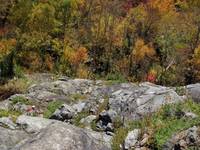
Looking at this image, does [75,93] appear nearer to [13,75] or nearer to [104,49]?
[13,75]

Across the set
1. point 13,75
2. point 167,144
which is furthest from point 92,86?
point 167,144

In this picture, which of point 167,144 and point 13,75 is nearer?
point 167,144

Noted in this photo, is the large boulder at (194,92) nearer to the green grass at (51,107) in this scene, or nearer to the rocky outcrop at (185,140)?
the rocky outcrop at (185,140)

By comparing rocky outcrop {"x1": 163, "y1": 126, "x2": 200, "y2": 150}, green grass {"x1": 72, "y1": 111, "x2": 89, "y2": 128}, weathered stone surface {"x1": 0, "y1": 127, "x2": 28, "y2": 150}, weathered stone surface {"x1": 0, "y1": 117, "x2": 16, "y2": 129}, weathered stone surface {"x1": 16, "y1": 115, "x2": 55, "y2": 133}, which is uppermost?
weathered stone surface {"x1": 0, "y1": 127, "x2": 28, "y2": 150}

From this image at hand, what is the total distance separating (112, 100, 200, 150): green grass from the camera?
1925 cm

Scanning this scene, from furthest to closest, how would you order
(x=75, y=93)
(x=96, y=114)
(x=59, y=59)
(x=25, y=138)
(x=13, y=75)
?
(x=59, y=59)
(x=13, y=75)
(x=75, y=93)
(x=96, y=114)
(x=25, y=138)

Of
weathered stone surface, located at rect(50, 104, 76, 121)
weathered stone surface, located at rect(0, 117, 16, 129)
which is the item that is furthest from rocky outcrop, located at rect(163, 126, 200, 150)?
weathered stone surface, located at rect(50, 104, 76, 121)

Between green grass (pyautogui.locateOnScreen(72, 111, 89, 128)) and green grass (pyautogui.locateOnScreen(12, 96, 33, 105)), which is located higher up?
green grass (pyautogui.locateOnScreen(72, 111, 89, 128))

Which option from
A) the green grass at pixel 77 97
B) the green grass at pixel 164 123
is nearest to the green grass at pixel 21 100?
the green grass at pixel 77 97

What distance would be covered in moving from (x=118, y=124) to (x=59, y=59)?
2849cm

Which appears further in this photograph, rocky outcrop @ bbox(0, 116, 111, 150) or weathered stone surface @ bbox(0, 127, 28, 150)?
weathered stone surface @ bbox(0, 127, 28, 150)

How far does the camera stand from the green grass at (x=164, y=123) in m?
19.2

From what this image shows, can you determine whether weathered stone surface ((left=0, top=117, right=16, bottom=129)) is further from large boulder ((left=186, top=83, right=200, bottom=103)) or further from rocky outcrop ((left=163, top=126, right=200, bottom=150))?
large boulder ((left=186, top=83, right=200, bottom=103))

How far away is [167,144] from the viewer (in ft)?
61.6
